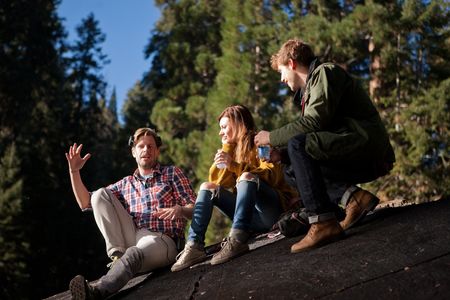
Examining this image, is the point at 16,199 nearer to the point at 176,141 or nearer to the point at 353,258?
the point at 176,141

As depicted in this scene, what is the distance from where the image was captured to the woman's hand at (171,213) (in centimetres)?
395

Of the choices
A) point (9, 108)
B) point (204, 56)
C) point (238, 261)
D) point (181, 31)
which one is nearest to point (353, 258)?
point (238, 261)

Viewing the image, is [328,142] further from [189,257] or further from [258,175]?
[189,257]

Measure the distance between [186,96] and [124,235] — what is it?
63.6 feet

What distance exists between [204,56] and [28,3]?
914 cm

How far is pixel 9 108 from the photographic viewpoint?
24250mm

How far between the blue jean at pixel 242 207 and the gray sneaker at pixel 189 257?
5 cm

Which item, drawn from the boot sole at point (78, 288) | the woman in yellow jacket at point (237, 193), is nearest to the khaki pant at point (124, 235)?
the woman in yellow jacket at point (237, 193)

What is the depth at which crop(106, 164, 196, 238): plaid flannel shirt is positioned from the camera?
4188mm

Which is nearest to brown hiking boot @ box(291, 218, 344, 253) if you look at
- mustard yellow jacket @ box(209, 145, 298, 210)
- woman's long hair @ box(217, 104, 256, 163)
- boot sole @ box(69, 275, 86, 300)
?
mustard yellow jacket @ box(209, 145, 298, 210)

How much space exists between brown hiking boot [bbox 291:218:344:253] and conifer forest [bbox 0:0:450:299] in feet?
27.3

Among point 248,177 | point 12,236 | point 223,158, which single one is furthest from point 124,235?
point 12,236

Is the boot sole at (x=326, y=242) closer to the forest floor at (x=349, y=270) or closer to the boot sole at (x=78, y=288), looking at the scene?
the forest floor at (x=349, y=270)

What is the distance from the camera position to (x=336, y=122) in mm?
3559
